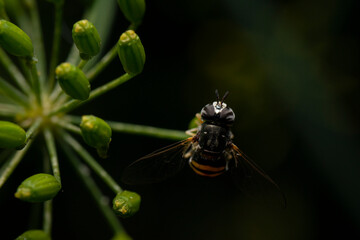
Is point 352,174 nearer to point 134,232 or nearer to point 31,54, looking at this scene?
point 134,232

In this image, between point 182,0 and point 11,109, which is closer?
point 11,109

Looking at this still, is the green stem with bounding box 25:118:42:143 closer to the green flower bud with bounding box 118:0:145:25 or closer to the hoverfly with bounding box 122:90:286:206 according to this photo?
the hoverfly with bounding box 122:90:286:206

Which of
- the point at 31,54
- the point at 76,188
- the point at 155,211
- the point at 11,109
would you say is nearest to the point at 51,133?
the point at 11,109

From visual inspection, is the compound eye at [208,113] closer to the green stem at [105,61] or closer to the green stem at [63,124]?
the green stem at [105,61]

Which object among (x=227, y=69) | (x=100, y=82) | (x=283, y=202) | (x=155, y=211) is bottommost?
(x=283, y=202)

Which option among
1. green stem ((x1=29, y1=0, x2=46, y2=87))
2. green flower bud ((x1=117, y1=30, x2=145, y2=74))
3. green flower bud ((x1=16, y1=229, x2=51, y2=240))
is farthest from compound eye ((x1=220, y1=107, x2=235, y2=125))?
green flower bud ((x1=16, y1=229, x2=51, y2=240))

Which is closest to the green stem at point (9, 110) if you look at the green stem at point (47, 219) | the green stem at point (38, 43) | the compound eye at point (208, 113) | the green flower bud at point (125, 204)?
the green stem at point (38, 43)
